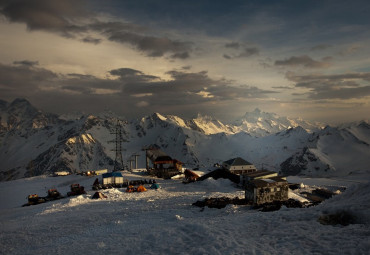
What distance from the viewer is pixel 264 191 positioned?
1264 inches

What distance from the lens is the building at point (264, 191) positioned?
31.3 meters

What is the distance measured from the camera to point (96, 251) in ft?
49.2

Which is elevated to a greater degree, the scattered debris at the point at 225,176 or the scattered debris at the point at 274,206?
the scattered debris at the point at 274,206

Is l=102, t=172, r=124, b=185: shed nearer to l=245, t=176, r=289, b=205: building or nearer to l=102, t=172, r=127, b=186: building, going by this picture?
l=102, t=172, r=127, b=186: building

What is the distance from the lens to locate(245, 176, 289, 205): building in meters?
31.3

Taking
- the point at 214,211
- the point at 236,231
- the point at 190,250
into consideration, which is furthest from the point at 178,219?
the point at 190,250

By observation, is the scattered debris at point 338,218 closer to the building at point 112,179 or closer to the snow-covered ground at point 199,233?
the snow-covered ground at point 199,233

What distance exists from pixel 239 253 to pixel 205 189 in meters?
36.4

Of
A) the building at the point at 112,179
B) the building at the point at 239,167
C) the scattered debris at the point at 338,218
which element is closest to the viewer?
the scattered debris at the point at 338,218

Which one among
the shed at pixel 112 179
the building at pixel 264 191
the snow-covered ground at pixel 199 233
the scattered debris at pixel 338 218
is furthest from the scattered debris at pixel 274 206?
the shed at pixel 112 179

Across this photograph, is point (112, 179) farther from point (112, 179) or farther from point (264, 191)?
point (264, 191)

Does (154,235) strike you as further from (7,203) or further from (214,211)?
(7,203)

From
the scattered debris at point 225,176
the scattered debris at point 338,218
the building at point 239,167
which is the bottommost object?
the building at point 239,167

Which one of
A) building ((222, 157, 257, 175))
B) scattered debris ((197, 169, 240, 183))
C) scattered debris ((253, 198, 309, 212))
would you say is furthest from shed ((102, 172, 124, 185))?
scattered debris ((253, 198, 309, 212))
